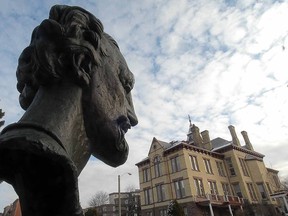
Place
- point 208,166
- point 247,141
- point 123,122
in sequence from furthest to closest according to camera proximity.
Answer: point 247,141 < point 208,166 < point 123,122

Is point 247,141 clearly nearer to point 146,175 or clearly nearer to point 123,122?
point 146,175

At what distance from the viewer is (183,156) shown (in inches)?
1126

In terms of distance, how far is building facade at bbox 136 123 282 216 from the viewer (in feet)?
89.7

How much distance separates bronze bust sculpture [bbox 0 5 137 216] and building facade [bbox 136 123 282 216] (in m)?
26.7

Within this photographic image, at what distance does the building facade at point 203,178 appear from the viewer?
27328mm

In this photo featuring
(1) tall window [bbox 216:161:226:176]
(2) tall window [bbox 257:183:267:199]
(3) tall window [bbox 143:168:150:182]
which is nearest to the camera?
(1) tall window [bbox 216:161:226:176]

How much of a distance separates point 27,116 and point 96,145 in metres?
0.33

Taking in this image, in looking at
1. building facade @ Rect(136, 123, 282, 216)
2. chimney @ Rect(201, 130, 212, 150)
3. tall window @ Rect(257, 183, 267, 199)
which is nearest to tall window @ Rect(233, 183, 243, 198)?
building facade @ Rect(136, 123, 282, 216)

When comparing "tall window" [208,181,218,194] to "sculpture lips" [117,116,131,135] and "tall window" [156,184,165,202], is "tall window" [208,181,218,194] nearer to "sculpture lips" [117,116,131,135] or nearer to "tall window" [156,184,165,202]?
"tall window" [156,184,165,202]

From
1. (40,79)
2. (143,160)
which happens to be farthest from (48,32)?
(143,160)

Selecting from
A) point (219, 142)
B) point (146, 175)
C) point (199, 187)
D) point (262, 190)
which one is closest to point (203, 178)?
point (199, 187)

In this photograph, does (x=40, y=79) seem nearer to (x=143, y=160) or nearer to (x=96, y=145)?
(x=96, y=145)

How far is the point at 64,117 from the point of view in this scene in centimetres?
95

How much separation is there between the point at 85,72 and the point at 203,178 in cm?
3003
